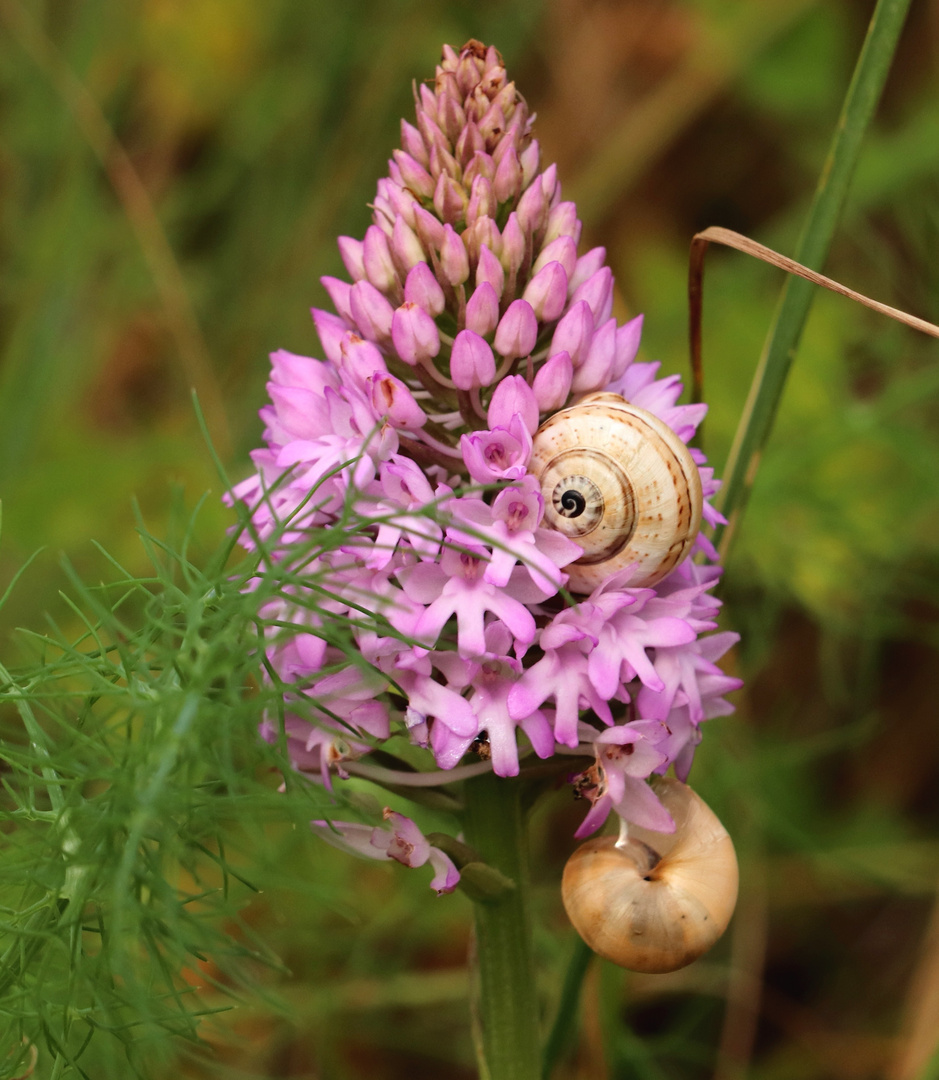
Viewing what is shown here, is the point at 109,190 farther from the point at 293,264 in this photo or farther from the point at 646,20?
the point at 646,20

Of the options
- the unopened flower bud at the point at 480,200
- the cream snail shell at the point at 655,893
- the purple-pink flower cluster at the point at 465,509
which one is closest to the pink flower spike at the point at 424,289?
the purple-pink flower cluster at the point at 465,509

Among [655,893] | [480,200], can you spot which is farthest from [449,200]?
[655,893]

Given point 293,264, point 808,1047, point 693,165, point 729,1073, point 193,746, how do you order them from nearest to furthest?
point 193,746 → point 729,1073 → point 808,1047 → point 293,264 → point 693,165

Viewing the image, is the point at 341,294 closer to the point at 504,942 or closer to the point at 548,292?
the point at 548,292

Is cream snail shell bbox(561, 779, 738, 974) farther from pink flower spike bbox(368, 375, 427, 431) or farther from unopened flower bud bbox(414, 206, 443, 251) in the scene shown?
unopened flower bud bbox(414, 206, 443, 251)

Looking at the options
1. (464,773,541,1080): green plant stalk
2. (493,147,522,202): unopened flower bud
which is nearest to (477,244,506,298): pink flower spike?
(493,147,522,202): unopened flower bud

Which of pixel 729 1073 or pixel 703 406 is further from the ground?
pixel 703 406

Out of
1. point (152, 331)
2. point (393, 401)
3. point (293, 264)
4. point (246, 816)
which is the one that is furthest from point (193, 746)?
point (152, 331)

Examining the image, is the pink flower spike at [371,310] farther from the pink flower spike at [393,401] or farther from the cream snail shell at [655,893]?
the cream snail shell at [655,893]
